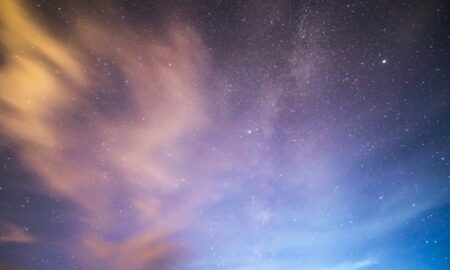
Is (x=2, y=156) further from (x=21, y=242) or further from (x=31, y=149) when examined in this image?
(x=21, y=242)

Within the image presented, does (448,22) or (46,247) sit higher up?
(448,22)

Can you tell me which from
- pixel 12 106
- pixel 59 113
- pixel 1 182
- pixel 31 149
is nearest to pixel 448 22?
pixel 59 113

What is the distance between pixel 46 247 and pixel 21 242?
4.22 feet

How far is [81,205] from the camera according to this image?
11.5 meters

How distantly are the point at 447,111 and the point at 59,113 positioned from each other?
46.9 ft

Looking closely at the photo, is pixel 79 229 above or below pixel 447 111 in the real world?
below

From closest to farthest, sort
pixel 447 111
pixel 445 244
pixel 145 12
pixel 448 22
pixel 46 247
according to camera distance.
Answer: pixel 145 12 < pixel 448 22 < pixel 447 111 < pixel 46 247 < pixel 445 244

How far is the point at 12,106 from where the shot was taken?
287 inches

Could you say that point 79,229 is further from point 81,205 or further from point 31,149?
point 31,149

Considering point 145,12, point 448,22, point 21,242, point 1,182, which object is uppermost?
point 448,22

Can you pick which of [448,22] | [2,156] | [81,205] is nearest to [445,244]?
[448,22]

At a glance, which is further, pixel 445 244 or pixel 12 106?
pixel 445 244

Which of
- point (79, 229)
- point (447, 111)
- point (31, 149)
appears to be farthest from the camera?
point (79, 229)

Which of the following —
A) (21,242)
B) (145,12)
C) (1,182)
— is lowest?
(21,242)
